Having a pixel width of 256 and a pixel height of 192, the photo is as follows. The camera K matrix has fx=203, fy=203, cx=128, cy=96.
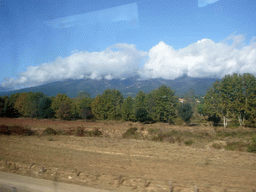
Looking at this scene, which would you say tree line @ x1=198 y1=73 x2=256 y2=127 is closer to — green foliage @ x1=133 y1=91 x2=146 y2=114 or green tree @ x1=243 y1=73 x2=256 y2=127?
green tree @ x1=243 y1=73 x2=256 y2=127

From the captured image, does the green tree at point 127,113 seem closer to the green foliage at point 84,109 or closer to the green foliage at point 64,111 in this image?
the green foliage at point 84,109


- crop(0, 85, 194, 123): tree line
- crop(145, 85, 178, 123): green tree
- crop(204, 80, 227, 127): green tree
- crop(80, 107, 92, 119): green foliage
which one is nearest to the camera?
crop(204, 80, 227, 127): green tree

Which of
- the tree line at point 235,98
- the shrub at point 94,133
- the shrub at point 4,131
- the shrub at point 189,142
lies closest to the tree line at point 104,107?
the tree line at point 235,98

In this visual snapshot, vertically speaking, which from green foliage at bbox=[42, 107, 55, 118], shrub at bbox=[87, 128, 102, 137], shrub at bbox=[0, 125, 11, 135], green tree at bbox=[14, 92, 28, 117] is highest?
green tree at bbox=[14, 92, 28, 117]

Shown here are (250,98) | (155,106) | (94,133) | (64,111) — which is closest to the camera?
(94,133)

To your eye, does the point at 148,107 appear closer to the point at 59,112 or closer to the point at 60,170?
the point at 59,112

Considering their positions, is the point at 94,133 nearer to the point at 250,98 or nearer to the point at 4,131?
the point at 4,131

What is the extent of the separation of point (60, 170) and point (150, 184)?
4959mm

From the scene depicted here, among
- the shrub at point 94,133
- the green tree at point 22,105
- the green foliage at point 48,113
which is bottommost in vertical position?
the shrub at point 94,133

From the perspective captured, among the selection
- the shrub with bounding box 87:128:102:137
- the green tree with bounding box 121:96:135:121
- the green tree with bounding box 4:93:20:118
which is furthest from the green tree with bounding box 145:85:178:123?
the green tree with bounding box 4:93:20:118

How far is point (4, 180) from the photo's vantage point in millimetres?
8914

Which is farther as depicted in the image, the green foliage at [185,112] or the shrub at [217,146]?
the green foliage at [185,112]

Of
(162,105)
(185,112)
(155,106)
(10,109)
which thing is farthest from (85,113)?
(185,112)

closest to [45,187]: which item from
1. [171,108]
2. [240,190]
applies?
[240,190]
